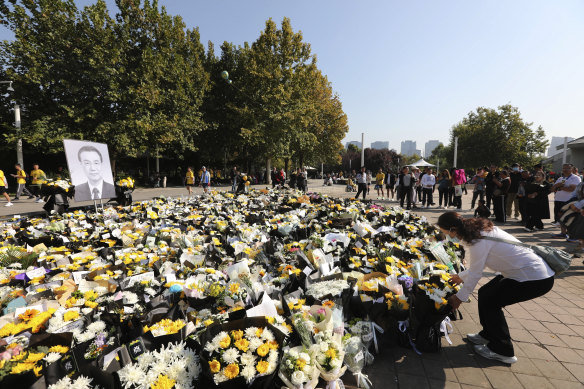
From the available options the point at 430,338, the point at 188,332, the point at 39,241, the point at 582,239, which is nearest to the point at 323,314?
the point at 188,332

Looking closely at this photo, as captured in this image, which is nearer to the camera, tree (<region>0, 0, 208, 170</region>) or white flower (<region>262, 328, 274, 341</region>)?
white flower (<region>262, 328, 274, 341</region>)

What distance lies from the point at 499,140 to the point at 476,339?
1733 inches

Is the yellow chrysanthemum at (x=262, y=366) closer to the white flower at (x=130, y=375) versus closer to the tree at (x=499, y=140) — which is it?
the white flower at (x=130, y=375)

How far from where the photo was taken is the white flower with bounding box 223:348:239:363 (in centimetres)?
167

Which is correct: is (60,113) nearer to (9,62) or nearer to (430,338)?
(9,62)

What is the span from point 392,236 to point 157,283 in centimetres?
343

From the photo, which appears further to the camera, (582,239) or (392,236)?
(582,239)

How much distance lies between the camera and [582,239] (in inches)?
215

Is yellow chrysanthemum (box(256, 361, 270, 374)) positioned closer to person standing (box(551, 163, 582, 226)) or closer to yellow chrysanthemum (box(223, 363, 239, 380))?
yellow chrysanthemum (box(223, 363, 239, 380))

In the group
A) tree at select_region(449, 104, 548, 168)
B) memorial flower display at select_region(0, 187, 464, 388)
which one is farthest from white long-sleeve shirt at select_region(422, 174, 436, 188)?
tree at select_region(449, 104, 548, 168)

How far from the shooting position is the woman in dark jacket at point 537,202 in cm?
761

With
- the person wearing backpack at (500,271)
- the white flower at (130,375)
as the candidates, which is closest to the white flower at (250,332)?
the white flower at (130,375)

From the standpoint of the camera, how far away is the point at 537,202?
7.69m

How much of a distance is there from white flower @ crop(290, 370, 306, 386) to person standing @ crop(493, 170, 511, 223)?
9284 mm
